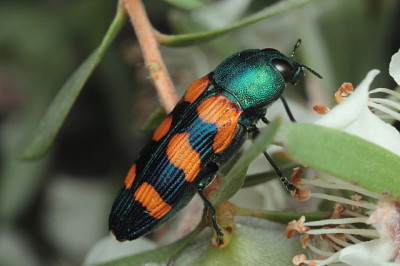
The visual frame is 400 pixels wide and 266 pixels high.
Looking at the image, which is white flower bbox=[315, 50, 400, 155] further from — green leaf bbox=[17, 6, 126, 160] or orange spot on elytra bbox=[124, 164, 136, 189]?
green leaf bbox=[17, 6, 126, 160]

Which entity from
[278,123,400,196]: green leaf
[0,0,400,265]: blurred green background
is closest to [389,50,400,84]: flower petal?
[278,123,400,196]: green leaf

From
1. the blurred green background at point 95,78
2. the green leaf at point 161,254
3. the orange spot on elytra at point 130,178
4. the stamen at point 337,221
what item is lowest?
the blurred green background at point 95,78

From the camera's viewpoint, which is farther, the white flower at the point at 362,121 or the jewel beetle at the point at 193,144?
the jewel beetle at the point at 193,144

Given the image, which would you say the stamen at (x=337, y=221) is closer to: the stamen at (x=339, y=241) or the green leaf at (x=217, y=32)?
the stamen at (x=339, y=241)

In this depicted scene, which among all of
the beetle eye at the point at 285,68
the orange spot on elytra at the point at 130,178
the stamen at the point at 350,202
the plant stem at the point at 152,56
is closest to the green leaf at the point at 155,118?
the plant stem at the point at 152,56

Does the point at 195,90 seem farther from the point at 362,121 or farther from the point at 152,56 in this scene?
the point at 362,121

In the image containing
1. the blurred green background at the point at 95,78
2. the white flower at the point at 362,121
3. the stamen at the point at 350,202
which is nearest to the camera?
Answer: the white flower at the point at 362,121

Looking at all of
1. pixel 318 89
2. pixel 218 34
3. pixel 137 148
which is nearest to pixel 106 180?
pixel 137 148
